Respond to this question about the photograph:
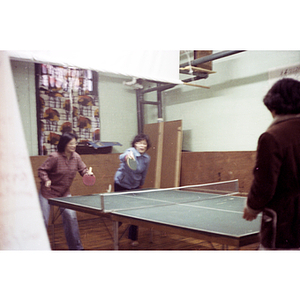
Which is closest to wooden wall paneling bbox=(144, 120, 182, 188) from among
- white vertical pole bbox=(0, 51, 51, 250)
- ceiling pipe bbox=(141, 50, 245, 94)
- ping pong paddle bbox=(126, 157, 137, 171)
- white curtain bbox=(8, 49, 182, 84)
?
ping pong paddle bbox=(126, 157, 137, 171)

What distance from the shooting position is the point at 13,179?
8.09ft

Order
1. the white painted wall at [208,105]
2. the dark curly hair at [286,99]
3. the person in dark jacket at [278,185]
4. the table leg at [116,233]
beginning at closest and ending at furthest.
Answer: the person in dark jacket at [278,185] → the dark curly hair at [286,99] → the table leg at [116,233] → the white painted wall at [208,105]

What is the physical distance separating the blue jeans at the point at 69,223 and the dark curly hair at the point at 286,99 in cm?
166

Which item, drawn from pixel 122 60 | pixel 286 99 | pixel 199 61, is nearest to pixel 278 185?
pixel 286 99

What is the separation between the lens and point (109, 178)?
105 inches

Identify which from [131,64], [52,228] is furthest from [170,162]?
[52,228]

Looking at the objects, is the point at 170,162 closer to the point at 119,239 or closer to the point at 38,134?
the point at 119,239

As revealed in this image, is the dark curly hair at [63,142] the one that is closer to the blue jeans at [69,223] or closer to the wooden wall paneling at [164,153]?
the blue jeans at [69,223]

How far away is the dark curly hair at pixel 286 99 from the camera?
1.92 m

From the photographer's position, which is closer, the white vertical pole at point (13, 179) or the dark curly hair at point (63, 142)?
the white vertical pole at point (13, 179)

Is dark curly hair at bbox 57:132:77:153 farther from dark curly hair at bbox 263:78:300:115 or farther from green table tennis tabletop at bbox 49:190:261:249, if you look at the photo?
dark curly hair at bbox 263:78:300:115

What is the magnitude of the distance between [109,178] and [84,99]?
2.19 feet

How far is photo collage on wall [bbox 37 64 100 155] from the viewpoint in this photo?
2.54 m

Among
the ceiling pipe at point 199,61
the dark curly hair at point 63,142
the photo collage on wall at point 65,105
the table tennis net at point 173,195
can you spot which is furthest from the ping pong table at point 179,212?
the ceiling pipe at point 199,61
